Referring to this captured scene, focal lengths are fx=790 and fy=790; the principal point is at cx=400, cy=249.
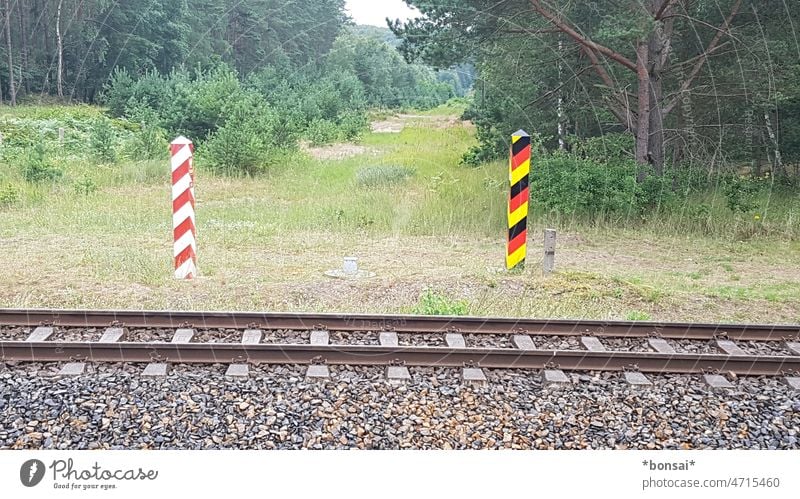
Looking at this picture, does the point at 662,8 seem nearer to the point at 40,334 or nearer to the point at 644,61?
the point at 644,61

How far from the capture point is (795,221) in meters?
12.1

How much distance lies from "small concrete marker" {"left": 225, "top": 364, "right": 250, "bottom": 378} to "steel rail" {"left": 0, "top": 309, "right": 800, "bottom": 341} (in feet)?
3.17

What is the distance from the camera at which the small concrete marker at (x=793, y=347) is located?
240 inches

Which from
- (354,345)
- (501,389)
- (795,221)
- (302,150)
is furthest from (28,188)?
(795,221)

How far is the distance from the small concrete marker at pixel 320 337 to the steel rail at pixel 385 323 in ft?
0.43

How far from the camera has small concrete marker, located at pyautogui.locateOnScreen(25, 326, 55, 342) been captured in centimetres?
589

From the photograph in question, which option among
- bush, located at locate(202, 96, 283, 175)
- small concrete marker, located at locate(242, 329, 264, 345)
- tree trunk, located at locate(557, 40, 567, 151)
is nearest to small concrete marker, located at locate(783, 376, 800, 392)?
small concrete marker, located at locate(242, 329, 264, 345)

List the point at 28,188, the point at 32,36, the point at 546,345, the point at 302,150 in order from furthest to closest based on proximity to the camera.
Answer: the point at 32,36 < the point at 302,150 < the point at 28,188 < the point at 546,345

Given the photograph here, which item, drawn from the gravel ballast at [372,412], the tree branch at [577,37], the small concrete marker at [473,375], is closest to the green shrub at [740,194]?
the tree branch at [577,37]

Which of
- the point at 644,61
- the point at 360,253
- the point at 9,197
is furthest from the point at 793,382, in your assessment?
the point at 9,197

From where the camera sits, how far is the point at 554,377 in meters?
5.18

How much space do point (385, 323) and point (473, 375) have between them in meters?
1.34
